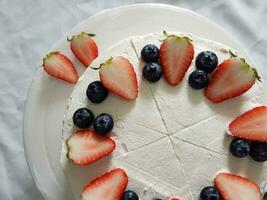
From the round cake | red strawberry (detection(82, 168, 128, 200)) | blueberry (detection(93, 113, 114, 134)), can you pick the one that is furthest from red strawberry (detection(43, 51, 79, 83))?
red strawberry (detection(82, 168, 128, 200))

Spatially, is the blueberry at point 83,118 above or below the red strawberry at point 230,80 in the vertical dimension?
below

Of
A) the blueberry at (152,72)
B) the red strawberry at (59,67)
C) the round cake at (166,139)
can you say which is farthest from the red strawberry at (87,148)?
the red strawberry at (59,67)

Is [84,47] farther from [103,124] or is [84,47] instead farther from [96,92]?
[103,124]

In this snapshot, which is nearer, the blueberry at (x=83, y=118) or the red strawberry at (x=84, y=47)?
the blueberry at (x=83, y=118)

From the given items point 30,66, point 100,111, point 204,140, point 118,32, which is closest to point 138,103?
point 100,111

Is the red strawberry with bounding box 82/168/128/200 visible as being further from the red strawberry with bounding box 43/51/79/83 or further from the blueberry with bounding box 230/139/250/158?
the red strawberry with bounding box 43/51/79/83

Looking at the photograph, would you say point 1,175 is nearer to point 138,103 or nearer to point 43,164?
point 43,164

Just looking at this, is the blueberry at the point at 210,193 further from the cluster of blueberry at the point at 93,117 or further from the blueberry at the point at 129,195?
the cluster of blueberry at the point at 93,117
